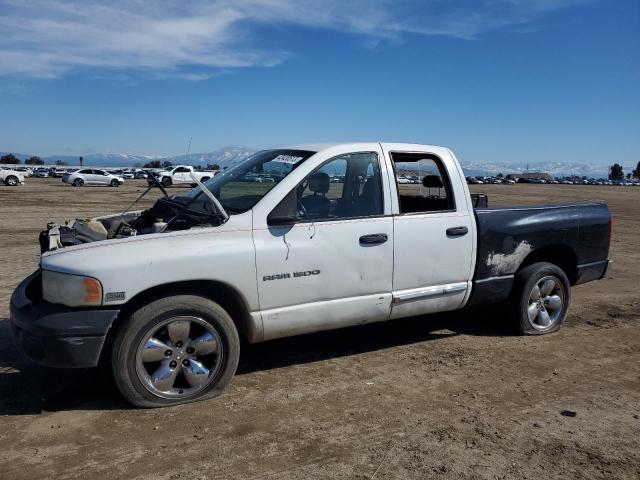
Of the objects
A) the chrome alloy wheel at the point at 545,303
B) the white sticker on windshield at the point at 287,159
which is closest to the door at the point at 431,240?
Answer: the white sticker on windshield at the point at 287,159

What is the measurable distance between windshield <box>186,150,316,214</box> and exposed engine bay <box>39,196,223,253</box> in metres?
0.10

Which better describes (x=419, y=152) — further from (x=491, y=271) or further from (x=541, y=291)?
(x=541, y=291)

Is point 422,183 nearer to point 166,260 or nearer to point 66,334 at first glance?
point 166,260

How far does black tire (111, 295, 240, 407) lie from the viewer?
3.81 meters

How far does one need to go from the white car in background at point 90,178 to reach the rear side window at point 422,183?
4243 cm

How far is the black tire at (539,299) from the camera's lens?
562 centimetres

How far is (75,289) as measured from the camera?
3697 millimetres

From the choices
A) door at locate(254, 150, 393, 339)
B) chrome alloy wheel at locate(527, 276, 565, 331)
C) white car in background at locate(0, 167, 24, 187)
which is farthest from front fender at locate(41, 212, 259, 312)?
white car in background at locate(0, 167, 24, 187)

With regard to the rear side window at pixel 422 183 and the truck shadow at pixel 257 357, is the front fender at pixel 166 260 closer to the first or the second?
the truck shadow at pixel 257 357

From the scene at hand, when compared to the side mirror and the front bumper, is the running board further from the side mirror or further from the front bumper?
the front bumper

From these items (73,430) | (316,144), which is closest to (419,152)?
(316,144)

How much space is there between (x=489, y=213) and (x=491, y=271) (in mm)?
555

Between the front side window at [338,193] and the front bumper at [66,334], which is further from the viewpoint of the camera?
the front side window at [338,193]

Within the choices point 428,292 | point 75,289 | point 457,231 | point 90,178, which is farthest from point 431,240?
point 90,178
